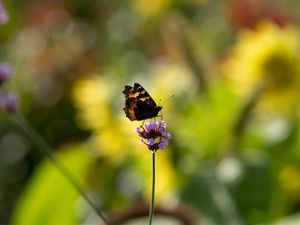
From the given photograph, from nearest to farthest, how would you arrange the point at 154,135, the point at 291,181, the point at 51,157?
1. the point at 154,135
2. the point at 51,157
3. the point at 291,181

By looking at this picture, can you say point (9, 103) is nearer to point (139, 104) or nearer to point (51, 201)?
point (139, 104)

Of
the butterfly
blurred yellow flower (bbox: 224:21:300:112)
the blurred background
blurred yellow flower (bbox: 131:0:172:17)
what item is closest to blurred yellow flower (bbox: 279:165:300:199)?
the blurred background

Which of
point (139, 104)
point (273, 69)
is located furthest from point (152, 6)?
point (139, 104)

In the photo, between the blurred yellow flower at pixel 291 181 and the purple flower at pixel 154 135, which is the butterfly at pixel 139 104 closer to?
the purple flower at pixel 154 135

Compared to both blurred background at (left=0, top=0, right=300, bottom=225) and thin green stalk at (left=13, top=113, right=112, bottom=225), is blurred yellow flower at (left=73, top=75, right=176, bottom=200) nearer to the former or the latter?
blurred background at (left=0, top=0, right=300, bottom=225)

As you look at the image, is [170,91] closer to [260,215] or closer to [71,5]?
[260,215]

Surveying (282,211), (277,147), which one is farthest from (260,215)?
(277,147)
